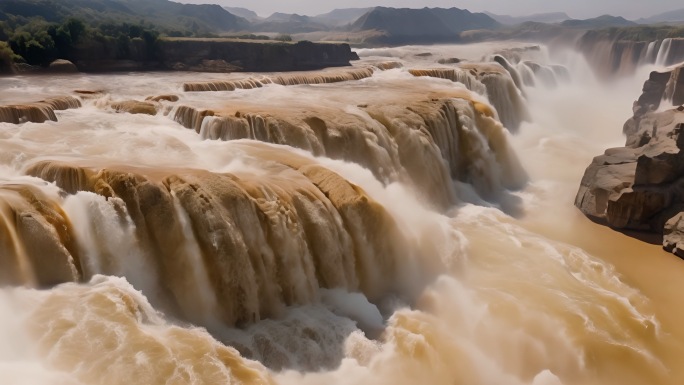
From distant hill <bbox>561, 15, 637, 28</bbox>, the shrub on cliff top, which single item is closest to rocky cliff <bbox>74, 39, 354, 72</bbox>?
the shrub on cliff top

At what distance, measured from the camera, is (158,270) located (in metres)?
8.10

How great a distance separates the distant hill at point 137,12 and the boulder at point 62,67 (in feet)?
123

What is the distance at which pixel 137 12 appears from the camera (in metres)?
106

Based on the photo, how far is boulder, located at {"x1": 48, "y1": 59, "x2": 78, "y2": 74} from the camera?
25609mm

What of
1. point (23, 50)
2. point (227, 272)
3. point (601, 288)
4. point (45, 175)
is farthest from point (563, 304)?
point (23, 50)

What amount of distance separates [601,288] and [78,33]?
27.6 metres

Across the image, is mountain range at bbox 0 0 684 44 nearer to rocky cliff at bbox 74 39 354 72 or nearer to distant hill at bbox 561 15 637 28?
distant hill at bbox 561 15 637 28

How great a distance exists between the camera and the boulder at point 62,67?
84.0 feet

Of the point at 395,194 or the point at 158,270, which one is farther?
the point at 395,194

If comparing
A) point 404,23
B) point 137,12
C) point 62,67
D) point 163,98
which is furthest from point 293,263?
point 137,12

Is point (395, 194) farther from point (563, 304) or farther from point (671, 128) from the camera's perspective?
point (671, 128)

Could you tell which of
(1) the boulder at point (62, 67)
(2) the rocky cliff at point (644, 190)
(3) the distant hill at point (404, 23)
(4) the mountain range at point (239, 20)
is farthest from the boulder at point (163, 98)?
(3) the distant hill at point (404, 23)

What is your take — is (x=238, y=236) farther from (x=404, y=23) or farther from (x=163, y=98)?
(x=404, y=23)

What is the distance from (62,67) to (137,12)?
89.4 metres
